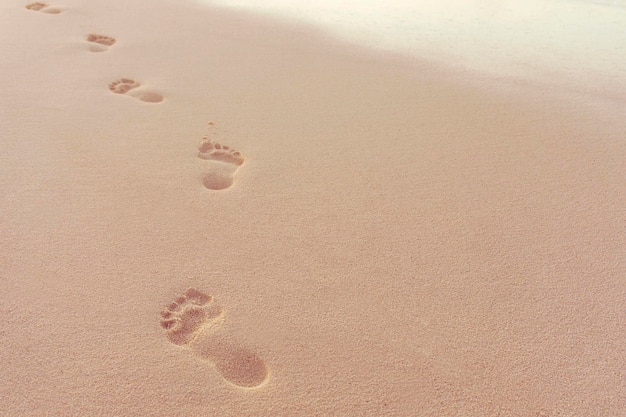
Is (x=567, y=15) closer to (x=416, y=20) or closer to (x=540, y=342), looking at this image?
(x=416, y=20)

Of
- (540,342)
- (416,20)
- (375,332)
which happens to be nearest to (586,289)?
(540,342)

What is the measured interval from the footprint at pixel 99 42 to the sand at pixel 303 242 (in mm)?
152

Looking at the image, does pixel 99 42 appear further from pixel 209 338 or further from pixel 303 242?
pixel 209 338

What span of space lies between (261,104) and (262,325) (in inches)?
53.4

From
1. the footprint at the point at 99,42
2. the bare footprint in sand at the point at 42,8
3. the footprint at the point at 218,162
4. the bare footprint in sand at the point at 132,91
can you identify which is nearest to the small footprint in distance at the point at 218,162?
the footprint at the point at 218,162

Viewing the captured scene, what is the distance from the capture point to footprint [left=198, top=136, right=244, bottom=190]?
2072 mm

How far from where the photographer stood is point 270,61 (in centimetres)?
306

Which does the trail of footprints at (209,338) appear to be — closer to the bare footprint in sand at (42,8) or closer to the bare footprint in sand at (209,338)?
the bare footprint in sand at (209,338)

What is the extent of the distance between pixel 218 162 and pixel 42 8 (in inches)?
89.8

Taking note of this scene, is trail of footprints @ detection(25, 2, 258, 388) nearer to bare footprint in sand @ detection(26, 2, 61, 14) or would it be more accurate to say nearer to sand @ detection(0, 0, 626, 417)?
sand @ detection(0, 0, 626, 417)

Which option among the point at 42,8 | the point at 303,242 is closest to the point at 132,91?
the point at 303,242

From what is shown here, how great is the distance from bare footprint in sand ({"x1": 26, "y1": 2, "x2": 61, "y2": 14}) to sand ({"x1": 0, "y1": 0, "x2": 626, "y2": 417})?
817mm

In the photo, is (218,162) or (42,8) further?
(42,8)

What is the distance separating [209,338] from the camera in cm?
147
